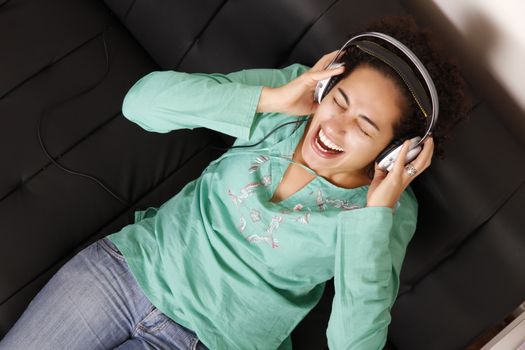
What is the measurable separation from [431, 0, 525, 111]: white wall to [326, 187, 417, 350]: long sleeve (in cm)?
51

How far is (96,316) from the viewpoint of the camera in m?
1.07

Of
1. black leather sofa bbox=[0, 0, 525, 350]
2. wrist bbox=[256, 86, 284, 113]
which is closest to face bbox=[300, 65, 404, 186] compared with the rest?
wrist bbox=[256, 86, 284, 113]

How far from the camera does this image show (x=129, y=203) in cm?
137

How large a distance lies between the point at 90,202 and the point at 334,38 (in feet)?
2.71

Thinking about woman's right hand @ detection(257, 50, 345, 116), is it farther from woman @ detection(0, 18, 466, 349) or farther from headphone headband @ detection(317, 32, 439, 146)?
headphone headband @ detection(317, 32, 439, 146)

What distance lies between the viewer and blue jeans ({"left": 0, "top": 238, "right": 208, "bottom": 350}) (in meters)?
1.05

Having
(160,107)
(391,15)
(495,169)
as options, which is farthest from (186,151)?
(495,169)

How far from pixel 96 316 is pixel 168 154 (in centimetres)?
55

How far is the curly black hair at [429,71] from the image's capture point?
3.04 ft

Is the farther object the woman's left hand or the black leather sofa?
the black leather sofa

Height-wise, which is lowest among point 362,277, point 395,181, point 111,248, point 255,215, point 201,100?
point 362,277

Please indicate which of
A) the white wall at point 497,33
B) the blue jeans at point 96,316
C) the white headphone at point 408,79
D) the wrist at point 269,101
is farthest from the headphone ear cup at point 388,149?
the blue jeans at point 96,316

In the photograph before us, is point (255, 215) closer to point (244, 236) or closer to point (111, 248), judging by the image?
point (244, 236)

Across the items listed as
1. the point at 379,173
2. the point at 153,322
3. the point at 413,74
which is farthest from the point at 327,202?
the point at 153,322
